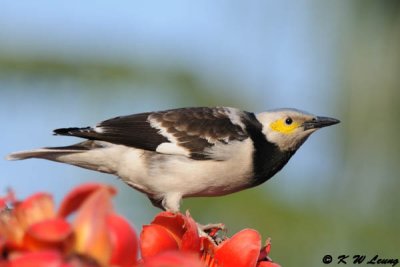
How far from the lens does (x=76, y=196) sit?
78cm

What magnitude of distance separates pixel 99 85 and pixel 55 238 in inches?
173

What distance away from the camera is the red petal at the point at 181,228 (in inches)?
49.7

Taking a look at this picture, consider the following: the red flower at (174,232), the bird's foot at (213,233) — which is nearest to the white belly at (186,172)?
the bird's foot at (213,233)

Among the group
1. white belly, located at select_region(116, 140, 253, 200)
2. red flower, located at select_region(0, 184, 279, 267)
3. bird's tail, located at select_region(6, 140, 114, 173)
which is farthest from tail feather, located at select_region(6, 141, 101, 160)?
red flower, located at select_region(0, 184, 279, 267)

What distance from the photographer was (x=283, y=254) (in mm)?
4246

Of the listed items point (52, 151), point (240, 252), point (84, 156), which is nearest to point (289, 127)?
point (84, 156)

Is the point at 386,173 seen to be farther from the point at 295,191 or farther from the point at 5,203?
the point at 5,203

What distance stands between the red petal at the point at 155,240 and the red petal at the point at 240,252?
0.12 meters

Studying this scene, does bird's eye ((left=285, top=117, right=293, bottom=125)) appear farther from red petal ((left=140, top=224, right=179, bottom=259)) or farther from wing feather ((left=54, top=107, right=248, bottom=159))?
red petal ((left=140, top=224, right=179, bottom=259))

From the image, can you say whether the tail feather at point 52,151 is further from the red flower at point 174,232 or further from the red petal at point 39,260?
the red petal at point 39,260

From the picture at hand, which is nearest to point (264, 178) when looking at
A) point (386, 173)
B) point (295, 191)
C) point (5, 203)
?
point (295, 191)

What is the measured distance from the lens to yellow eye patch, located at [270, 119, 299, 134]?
3514 mm

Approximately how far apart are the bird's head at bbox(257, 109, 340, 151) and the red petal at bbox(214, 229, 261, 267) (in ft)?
7.09

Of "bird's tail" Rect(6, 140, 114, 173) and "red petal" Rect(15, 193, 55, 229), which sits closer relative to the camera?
"red petal" Rect(15, 193, 55, 229)
